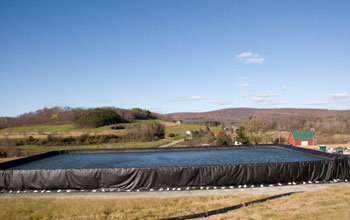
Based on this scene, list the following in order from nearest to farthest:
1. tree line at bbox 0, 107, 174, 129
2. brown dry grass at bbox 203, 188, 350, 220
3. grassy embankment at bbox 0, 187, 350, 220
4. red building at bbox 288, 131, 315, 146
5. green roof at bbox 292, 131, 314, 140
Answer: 1. brown dry grass at bbox 203, 188, 350, 220
2. grassy embankment at bbox 0, 187, 350, 220
3. red building at bbox 288, 131, 315, 146
4. green roof at bbox 292, 131, 314, 140
5. tree line at bbox 0, 107, 174, 129

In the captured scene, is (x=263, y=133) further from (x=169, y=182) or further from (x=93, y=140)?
(x=169, y=182)

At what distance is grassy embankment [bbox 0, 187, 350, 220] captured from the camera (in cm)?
655

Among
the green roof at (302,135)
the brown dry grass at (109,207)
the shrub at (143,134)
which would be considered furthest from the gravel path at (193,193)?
the shrub at (143,134)

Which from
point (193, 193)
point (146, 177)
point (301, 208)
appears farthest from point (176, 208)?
point (146, 177)

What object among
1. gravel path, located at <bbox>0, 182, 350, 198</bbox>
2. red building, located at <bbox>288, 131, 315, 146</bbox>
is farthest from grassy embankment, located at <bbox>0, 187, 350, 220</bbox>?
red building, located at <bbox>288, 131, 315, 146</bbox>

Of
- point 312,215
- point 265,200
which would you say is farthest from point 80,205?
point 312,215

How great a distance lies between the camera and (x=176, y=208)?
7719 mm

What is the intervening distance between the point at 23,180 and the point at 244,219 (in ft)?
30.8

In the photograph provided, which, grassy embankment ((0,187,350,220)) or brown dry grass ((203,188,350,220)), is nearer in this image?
brown dry grass ((203,188,350,220))

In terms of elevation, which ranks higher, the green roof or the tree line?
the tree line

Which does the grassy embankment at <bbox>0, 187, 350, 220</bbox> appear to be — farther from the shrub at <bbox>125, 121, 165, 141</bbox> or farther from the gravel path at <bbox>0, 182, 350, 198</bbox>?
the shrub at <bbox>125, 121, 165, 141</bbox>

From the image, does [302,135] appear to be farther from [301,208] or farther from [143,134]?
[301,208]

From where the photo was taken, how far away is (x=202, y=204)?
26.8 feet

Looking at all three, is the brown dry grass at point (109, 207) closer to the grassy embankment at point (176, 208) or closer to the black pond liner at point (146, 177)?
the grassy embankment at point (176, 208)
